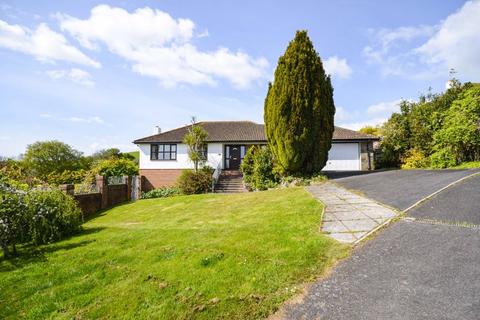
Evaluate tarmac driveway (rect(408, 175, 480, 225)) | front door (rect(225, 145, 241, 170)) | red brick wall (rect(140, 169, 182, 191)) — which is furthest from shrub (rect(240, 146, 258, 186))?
tarmac driveway (rect(408, 175, 480, 225))

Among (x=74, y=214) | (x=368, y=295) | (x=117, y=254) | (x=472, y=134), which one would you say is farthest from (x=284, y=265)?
(x=472, y=134)

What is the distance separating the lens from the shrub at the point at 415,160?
20188mm

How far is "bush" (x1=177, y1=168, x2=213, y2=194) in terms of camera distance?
18062mm

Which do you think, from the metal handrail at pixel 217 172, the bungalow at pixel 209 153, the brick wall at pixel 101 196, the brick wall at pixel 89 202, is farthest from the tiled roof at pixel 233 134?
the brick wall at pixel 89 202

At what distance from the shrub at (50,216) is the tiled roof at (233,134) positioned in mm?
13782

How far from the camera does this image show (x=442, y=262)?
412cm

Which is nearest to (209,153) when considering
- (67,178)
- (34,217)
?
(67,178)

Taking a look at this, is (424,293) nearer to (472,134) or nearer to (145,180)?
(472,134)

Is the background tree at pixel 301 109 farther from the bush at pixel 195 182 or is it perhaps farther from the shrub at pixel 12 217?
the shrub at pixel 12 217

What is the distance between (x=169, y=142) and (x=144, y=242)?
1712cm

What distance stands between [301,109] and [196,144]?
10235mm

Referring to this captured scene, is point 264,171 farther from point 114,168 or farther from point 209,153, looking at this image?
point 114,168

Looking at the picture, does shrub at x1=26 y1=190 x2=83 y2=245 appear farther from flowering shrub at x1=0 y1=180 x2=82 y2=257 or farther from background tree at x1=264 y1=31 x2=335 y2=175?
background tree at x1=264 y1=31 x2=335 y2=175

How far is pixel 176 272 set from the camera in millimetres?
4742
